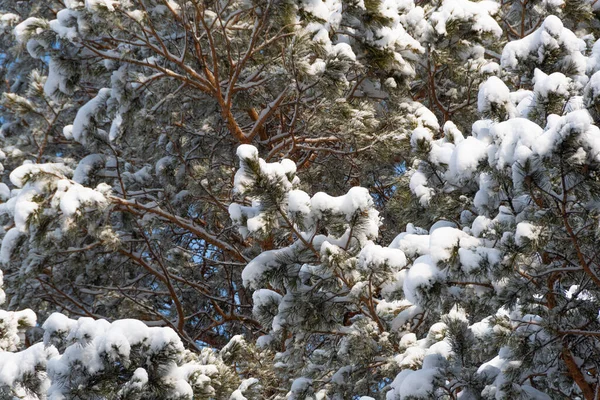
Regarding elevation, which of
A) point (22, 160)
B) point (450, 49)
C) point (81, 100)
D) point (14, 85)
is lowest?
Answer: point (450, 49)

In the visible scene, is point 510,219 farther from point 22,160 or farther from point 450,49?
point 22,160

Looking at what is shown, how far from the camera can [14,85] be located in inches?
418

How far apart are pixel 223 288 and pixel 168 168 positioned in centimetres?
165

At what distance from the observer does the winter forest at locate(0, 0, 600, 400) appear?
3811 mm

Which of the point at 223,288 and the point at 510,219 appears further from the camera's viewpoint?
the point at 223,288

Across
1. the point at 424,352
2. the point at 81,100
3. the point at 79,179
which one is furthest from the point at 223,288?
the point at 424,352

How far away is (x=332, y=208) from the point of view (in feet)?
13.8

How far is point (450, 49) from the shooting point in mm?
6777

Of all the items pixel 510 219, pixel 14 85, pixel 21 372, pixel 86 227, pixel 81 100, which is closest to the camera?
pixel 510 219

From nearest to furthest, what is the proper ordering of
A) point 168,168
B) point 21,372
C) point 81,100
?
1. point 21,372
2. point 168,168
3. point 81,100

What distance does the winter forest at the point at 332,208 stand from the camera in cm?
381

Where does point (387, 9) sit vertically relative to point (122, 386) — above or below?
above

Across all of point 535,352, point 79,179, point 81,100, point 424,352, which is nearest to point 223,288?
point 79,179

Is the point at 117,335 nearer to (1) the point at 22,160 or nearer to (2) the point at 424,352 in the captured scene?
(2) the point at 424,352
